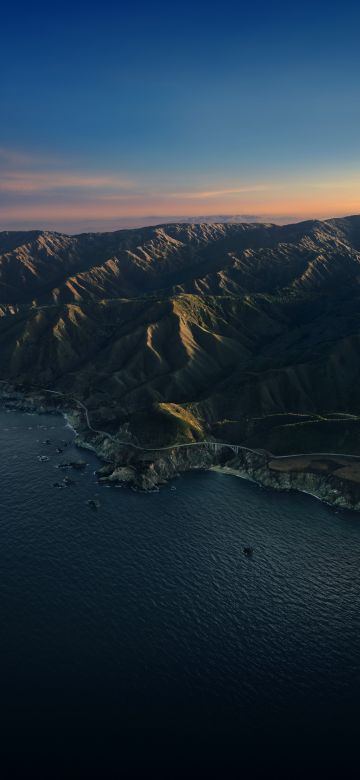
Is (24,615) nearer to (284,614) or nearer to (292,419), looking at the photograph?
(284,614)

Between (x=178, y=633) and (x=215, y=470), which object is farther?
(x=215, y=470)

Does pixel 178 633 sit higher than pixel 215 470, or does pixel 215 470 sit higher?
pixel 215 470

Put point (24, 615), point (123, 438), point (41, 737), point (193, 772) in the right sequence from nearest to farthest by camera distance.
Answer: point (193, 772) → point (41, 737) → point (24, 615) → point (123, 438)

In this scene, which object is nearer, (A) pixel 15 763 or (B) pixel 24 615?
(A) pixel 15 763

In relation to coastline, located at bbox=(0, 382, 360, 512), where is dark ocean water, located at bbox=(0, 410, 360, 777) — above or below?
below

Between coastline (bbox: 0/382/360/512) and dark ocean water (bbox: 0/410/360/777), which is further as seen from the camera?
coastline (bbox: 0/382/360/512)

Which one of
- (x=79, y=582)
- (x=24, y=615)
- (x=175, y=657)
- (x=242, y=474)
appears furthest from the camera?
(x=242, y=474)

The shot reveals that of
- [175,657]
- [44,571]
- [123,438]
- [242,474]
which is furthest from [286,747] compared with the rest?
[123,438]
